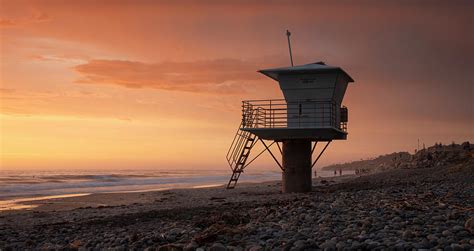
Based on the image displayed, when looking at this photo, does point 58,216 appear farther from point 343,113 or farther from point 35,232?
point 343,113

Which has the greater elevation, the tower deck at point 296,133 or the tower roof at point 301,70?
the tower roof at point 301,70

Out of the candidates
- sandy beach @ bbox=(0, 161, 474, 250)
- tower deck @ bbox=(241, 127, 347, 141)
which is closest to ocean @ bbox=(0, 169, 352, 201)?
tower deck @ bbox=(241, 127, 347, 141)

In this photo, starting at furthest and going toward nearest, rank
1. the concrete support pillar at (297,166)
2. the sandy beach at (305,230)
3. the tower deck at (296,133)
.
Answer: the concrete support pillar at (297,166)
the tower deck at (296,133)
the sandy beach at (305,230)

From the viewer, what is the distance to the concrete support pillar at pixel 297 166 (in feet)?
81.5

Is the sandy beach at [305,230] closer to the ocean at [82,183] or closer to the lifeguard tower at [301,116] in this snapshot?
the lifeguard tower at [301,116]

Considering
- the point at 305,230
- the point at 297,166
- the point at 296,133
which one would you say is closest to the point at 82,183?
the point at 297,166

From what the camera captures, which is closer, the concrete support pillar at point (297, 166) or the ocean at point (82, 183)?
the concrete support pillar at point (297, 166)

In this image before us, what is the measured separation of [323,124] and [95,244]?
14.6m

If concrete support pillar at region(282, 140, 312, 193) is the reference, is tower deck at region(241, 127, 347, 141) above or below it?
above

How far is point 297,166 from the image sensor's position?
24797 millimetres

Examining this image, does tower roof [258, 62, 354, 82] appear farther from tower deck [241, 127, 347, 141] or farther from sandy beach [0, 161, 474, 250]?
sandy beach [0, 161, 474, 250]

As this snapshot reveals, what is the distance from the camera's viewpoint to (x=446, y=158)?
168 feet

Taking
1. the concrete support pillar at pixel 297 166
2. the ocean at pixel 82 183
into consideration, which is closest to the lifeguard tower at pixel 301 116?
the concrete support pillar at pixel 297 166

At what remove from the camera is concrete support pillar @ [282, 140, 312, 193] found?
24.8 metres
